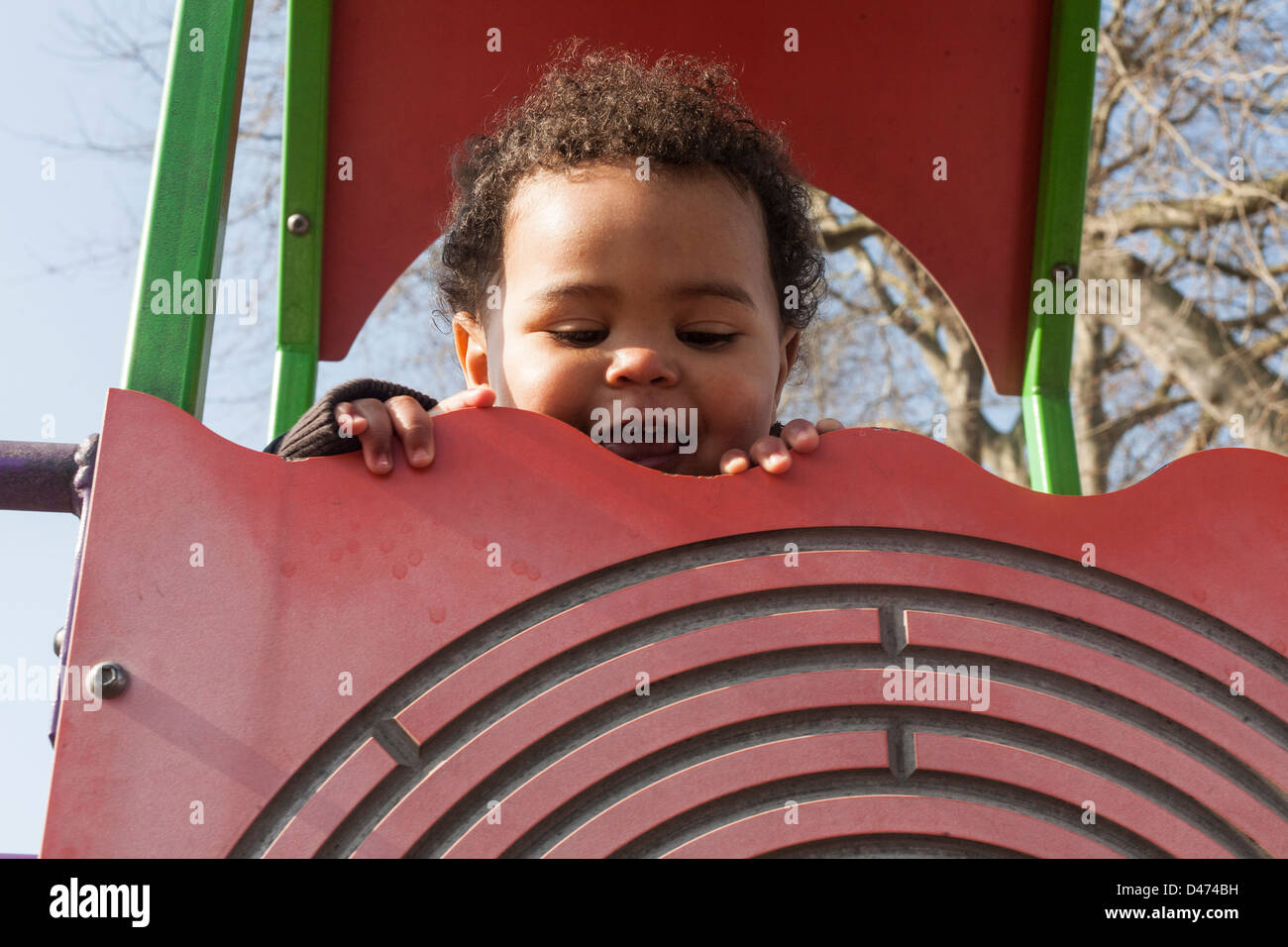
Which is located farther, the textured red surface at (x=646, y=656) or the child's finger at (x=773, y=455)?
the child's finger at (x=773, y=455)

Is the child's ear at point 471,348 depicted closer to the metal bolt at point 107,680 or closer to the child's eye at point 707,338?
the child's eye at point 707,338

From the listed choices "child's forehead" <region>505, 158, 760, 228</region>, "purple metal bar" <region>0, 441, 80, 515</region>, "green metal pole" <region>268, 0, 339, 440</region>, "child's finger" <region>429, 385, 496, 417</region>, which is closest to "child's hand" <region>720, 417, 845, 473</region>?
"child's finger" <region>429, 385, 496, 417</region>

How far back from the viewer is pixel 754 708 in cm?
110

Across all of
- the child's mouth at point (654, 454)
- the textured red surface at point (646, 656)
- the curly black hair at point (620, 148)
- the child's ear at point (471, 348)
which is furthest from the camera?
the child's ear at point (471, 348)

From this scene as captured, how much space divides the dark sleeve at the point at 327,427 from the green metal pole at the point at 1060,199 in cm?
129

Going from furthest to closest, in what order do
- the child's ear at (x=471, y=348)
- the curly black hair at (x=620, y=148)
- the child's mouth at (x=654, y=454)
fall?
the child's ear at (x=471, y=348) < the curly black hair at (x=620, y=148) < the child's mouth at (x=654, y=454)

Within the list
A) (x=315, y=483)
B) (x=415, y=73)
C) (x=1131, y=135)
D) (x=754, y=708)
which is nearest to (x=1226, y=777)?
(x=754, y=708)

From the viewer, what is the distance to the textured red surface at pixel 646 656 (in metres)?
1.05

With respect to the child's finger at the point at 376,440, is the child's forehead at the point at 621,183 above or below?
above

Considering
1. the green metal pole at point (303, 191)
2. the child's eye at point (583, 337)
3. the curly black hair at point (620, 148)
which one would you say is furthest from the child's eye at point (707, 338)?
the green metal pole at point (303, 191)

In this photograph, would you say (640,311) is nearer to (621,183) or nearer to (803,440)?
(621,183)

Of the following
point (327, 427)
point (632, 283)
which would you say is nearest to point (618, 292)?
point (632, 283)

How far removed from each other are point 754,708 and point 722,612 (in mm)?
95
